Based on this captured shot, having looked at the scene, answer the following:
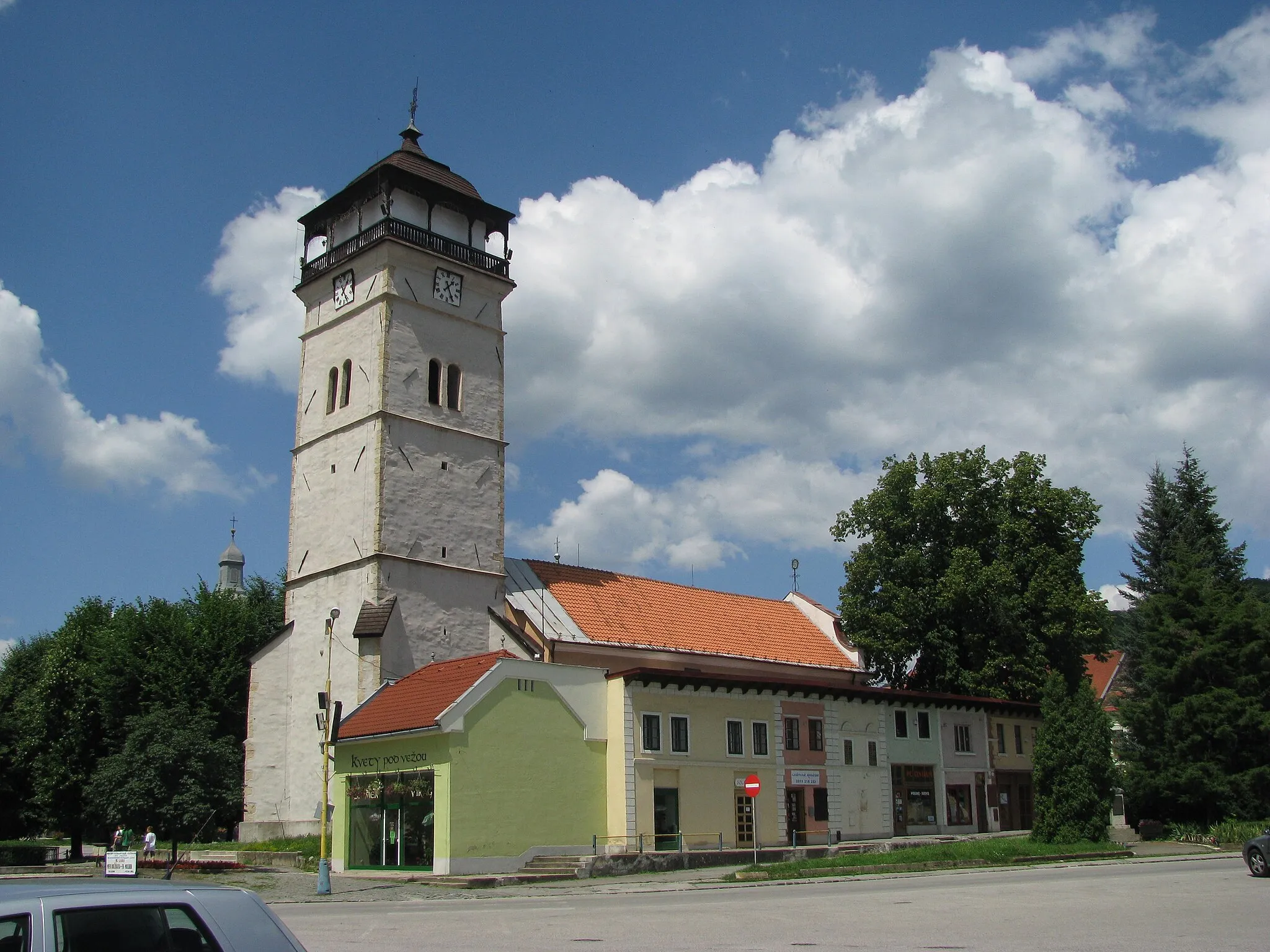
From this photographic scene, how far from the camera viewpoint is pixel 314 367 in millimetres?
43156

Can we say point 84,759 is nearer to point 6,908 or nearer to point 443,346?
point 443,346

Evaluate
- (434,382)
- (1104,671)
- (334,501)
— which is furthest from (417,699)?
(1104,671)

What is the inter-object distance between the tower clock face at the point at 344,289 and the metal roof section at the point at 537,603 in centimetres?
1121

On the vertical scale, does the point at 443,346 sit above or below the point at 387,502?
above

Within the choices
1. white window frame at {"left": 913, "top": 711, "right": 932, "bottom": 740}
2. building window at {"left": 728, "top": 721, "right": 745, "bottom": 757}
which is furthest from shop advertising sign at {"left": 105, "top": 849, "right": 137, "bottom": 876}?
white window frame at {"left": 913, "top": 711, "right": 932, "bottom": 740}

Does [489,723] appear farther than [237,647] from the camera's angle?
No

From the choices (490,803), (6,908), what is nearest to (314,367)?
(490,803)

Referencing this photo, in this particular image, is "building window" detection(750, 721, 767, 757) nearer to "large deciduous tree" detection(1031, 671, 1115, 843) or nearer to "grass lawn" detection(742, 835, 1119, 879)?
"grass lawn" detection(742, 835, 1119, 879)

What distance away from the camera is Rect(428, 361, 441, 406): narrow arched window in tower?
4134 cm

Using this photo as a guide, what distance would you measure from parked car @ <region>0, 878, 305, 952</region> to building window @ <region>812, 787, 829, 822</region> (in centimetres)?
3530

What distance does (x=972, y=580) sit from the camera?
4838cm

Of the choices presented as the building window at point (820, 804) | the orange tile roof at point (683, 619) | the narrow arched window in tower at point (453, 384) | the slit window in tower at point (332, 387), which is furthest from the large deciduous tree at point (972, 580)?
the slit window in tower at point (332, 387)

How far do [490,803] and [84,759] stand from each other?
24826mm

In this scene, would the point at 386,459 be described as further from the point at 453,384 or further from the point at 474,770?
the point at 474,770
